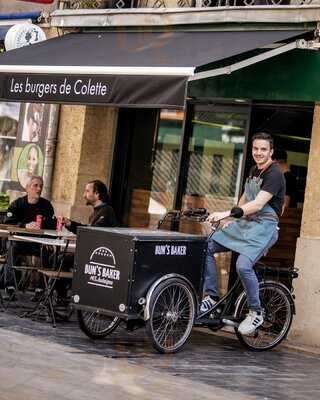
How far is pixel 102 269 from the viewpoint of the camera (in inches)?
368

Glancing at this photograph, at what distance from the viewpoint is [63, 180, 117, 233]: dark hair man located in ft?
36.0

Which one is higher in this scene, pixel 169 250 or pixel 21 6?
pixel 21 6

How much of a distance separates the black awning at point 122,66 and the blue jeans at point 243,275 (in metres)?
1.36

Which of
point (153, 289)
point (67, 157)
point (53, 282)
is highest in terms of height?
point (67, 157)

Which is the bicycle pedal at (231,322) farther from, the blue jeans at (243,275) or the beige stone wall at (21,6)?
the beige stone wall at (21,6)

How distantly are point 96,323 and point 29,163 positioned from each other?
197 inches

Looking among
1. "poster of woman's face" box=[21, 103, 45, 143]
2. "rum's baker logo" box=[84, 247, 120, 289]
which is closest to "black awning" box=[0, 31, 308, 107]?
"rum's baker logo" box=[84, 247, 120, 289]

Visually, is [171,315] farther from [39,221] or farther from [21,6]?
[21,6]

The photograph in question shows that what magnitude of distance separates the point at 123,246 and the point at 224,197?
343cm

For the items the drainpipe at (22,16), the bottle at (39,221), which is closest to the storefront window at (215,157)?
the bottle at (39,221)

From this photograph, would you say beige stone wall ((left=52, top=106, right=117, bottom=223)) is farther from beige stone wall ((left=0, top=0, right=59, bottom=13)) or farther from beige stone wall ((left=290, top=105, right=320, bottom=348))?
beige stone wall ((left=290, top=105, right=320, bottom=348))

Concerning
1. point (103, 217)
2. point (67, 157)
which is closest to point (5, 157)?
point (67, 157)

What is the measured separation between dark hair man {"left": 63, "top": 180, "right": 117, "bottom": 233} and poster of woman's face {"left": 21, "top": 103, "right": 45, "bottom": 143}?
325 cm

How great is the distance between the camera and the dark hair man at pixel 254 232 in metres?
9.53
